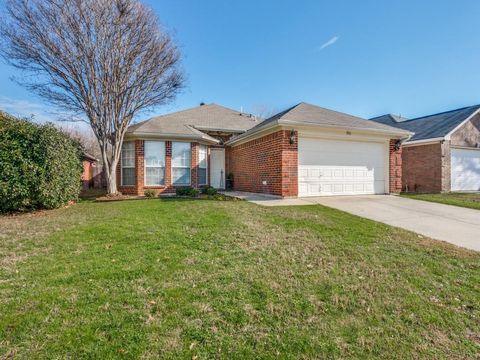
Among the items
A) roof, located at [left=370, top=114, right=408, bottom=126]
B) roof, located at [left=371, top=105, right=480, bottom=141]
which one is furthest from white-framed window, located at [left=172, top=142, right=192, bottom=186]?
roof, located at [left=370, top=114, right=408, bottom=126]

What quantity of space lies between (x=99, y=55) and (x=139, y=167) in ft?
16.3

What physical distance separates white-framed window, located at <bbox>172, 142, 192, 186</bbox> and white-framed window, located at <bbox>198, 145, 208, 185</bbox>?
667mm

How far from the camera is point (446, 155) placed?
47.2 ft

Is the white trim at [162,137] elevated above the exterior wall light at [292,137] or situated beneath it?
elevated above

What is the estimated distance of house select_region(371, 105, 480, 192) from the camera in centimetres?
1434

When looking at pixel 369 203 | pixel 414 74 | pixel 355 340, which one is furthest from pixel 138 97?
Result: pixel 414 74

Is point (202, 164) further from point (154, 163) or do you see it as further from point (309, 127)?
point (309, 127)

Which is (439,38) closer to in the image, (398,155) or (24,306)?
(398,155)

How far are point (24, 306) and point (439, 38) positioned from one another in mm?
14182

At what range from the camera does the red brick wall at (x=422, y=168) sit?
14.4 metres

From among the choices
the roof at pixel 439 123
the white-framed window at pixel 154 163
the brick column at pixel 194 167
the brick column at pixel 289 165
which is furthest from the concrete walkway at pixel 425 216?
the roof at pixel 439 123

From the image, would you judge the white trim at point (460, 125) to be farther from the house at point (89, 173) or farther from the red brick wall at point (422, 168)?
the house at point (89, 173)

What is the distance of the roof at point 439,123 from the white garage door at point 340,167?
21.7 feet

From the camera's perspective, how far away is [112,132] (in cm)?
1188
